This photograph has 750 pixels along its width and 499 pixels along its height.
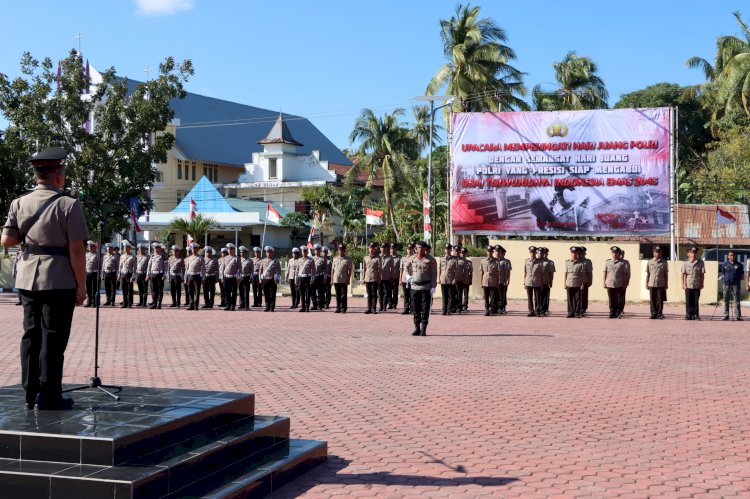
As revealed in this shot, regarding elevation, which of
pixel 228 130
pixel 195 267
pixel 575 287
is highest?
A: pixel 228 130

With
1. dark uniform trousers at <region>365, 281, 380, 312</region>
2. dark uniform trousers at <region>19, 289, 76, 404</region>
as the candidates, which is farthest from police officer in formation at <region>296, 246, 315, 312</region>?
dark uniform trousers at <region>19, 289, 76, 404</region>

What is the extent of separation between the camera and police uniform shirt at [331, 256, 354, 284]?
22672 mm

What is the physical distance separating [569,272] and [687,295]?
2.83 m

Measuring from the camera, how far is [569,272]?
869 inches

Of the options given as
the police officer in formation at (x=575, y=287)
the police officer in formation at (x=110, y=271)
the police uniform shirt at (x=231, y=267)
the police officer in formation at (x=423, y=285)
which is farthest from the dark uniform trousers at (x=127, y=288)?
the police officer in formation at (x=575, y=287)

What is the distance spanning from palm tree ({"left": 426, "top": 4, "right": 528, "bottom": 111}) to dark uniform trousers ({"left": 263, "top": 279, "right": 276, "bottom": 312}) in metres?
19.4

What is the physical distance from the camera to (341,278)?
74.4 feet

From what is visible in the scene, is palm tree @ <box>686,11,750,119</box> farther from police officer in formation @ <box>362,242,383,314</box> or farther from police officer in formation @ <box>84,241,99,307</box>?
police officer in formation @ <box>84,241,99,307</box>

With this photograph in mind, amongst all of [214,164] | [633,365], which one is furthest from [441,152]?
[633,365]

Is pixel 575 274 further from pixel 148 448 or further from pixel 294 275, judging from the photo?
pixel 148 448

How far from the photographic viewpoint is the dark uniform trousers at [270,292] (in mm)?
23438

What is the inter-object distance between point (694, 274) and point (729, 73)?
69.5ft

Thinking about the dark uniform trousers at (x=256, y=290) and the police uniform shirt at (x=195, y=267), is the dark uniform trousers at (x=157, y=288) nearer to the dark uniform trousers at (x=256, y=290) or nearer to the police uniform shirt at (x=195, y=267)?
the police uniform shirt at (x=195, y=267)

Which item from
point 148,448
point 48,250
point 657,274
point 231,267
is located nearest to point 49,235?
point 48,250
